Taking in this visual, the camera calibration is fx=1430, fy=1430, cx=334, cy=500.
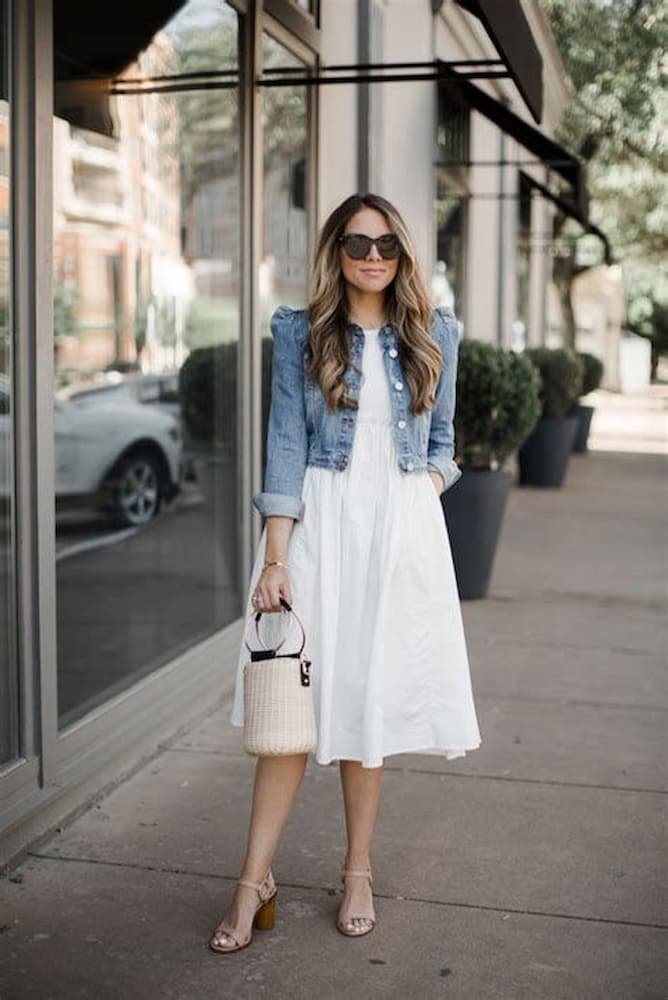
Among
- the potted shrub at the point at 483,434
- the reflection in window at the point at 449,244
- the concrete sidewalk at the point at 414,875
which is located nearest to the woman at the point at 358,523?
the concrete sidewalk at the point at 414,875

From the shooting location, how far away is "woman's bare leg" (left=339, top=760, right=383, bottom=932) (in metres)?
3.70

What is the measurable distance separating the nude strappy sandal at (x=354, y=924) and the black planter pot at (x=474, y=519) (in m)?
4.44

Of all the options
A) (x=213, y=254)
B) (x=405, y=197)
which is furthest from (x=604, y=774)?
(x=405, y=197)

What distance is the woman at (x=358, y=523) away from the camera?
11.6 ft

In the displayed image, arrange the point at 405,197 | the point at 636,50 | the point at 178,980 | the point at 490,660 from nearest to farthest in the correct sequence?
the point at 178,980, the point at 490,660, the point at 405,197, the point at 636,50

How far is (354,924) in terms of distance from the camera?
3.68m

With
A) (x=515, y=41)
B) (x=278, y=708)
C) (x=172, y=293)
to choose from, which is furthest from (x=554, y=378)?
(x=278, y=708)

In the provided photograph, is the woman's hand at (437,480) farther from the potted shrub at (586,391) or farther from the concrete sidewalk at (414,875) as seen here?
the potted shrub at (586,391)

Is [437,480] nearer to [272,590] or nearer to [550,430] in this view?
[272,590]

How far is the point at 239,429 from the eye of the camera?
6473 millimetres

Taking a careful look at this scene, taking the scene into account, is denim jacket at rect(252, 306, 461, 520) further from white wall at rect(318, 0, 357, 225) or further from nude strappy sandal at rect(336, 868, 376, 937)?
white wall at rect(318, 0, 357, 225)

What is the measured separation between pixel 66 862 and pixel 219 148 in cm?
367

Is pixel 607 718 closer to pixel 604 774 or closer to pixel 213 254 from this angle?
pixel 604 774

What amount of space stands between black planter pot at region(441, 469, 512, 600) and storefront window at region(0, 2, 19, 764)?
4.16 metres
